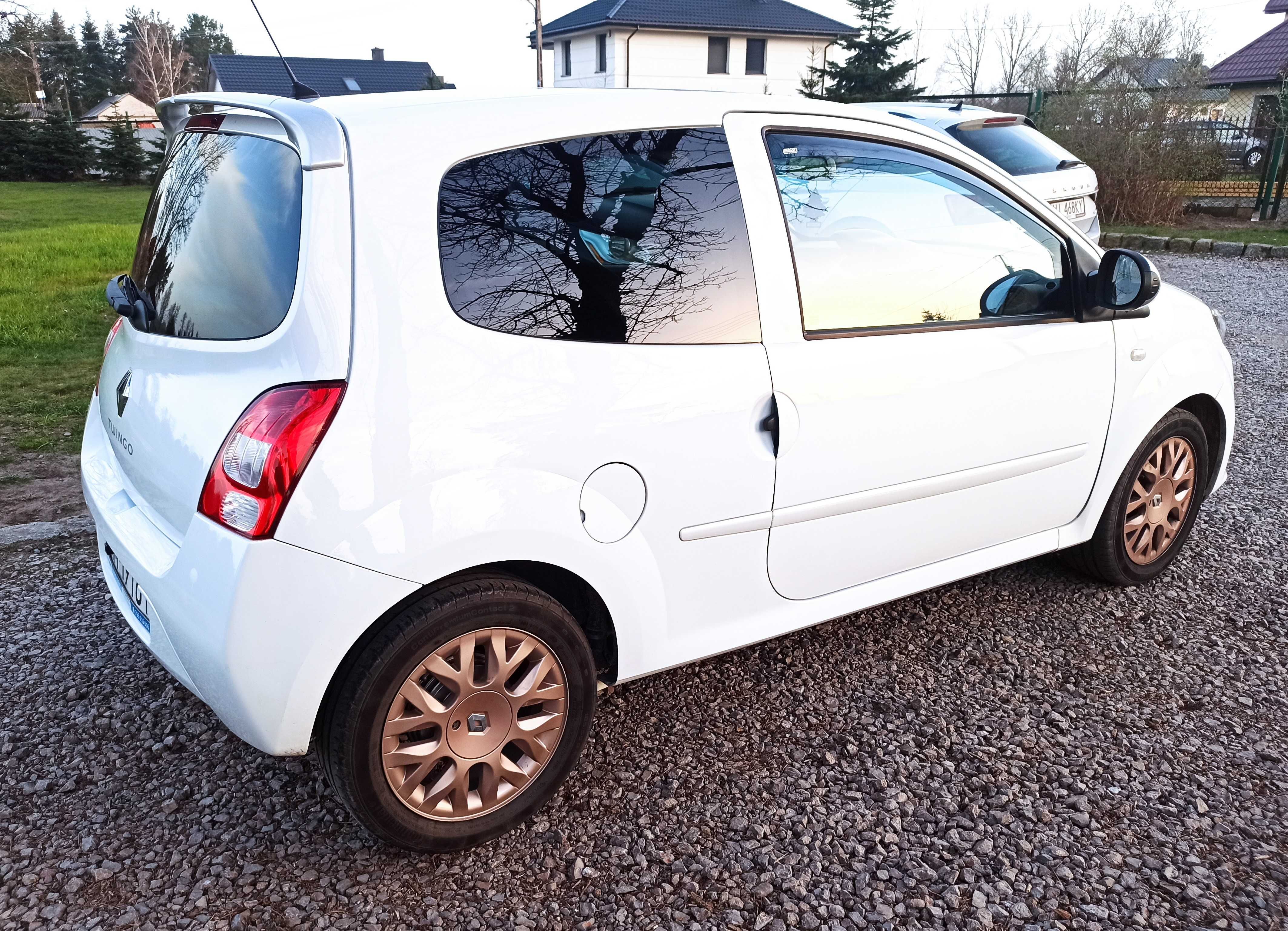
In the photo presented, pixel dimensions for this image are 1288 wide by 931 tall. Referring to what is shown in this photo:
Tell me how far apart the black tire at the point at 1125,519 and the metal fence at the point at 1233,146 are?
13.5 m

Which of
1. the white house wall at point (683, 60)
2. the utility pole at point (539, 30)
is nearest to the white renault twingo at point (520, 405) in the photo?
the utility pole at point (539, 30)

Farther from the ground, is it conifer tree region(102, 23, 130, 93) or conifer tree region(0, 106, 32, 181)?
conifer tree region(102, 23, 130, 93)

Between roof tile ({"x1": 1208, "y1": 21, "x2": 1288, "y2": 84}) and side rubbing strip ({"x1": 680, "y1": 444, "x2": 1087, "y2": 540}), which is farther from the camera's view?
roof tile ({"x1": 1208, "y1": 21, "x2": 1288, "y2": 84})

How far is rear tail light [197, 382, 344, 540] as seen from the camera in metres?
2.12

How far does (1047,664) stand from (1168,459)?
1.10 meters

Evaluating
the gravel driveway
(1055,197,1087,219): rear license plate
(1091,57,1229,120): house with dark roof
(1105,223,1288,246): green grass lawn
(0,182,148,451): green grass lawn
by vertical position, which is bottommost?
(0,182,148,451): green grass lawn

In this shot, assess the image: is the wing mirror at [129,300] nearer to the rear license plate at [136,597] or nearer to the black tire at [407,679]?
the rear license plate at [136,597]

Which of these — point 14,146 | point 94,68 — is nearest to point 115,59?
point 94,68

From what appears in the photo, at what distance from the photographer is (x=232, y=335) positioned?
2.35 m

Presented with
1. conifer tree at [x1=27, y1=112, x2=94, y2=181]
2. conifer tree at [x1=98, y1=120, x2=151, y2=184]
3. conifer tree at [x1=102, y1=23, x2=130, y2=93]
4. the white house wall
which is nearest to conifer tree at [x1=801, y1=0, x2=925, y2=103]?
the white house wall

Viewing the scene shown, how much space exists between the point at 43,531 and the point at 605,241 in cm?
337

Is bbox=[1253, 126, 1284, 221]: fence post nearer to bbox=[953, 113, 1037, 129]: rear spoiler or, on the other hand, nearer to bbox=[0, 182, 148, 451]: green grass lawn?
bbox=[953, 113, 1037, 129]: rear spoiler

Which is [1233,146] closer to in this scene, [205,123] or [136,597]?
[205,123]

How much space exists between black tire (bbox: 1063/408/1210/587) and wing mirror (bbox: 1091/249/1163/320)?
624 millimetres
